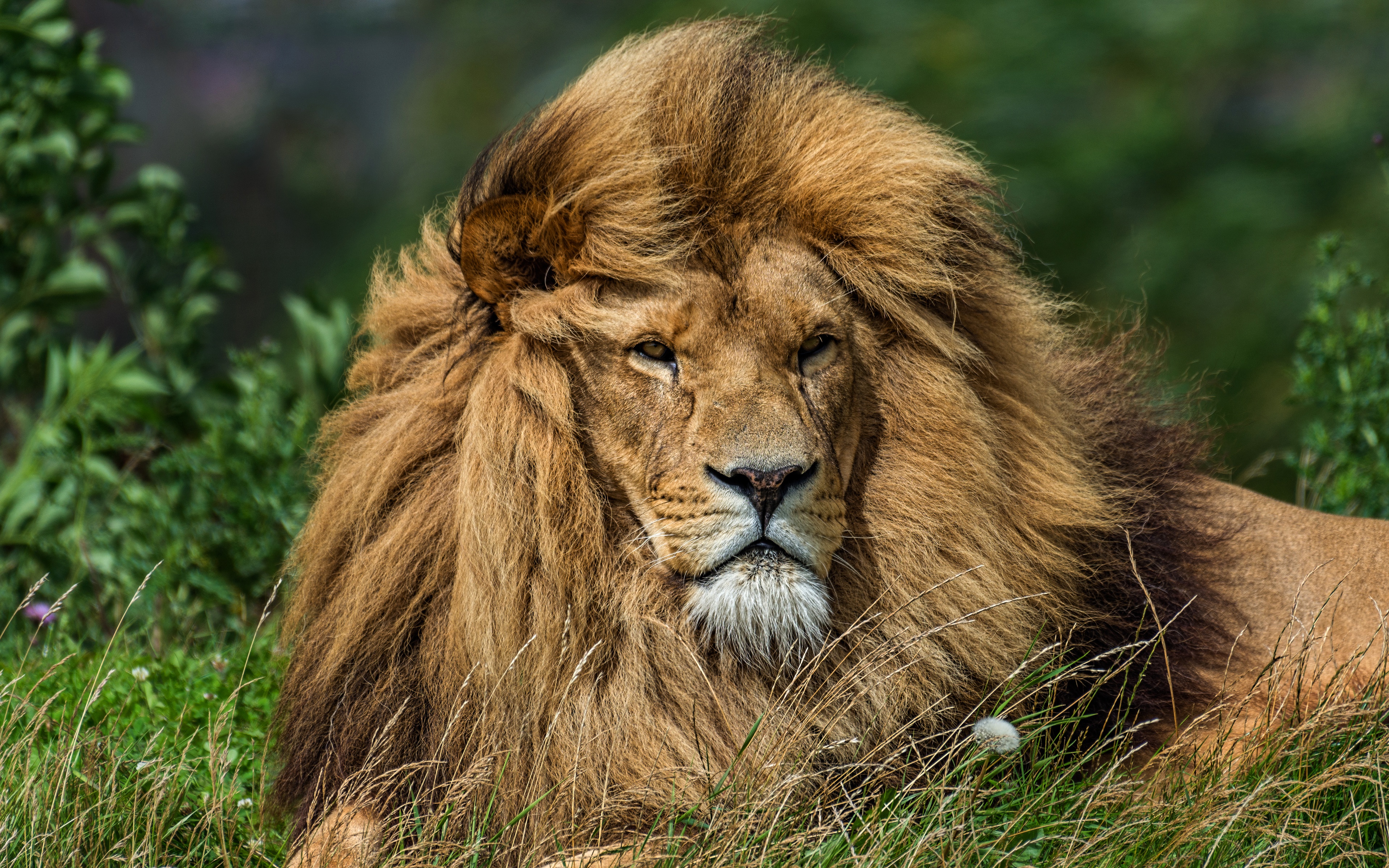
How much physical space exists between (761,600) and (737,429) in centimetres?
32

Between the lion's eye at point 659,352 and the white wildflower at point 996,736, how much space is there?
97 centimetres

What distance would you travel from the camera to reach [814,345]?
2.75 metres

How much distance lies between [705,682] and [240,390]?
3.34m

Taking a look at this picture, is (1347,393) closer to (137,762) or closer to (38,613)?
(137,762)

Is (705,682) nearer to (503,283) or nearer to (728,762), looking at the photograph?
(728,762)

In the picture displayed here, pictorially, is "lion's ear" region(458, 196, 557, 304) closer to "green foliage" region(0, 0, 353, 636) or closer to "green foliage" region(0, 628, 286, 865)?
"green foliage" region(0, 628, 286, 865)

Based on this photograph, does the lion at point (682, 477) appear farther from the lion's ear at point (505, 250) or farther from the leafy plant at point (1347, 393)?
the leafy plant at point (1347, 393)

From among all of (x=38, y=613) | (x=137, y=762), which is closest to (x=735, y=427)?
(x=137, y=762)

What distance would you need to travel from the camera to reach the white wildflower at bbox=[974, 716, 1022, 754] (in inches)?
108

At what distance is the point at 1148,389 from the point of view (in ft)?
12.8

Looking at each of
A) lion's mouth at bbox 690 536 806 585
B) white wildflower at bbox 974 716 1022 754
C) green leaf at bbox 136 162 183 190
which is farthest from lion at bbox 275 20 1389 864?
green leaf at bbox 136 162 183 190

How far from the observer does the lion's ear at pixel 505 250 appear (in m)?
2.71

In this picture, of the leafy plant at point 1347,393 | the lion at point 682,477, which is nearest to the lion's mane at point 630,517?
the lion at point 682,477

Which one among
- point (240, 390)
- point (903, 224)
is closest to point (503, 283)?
point (903, 224)
